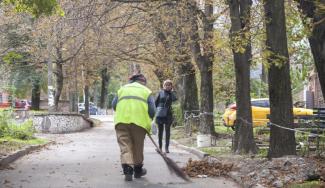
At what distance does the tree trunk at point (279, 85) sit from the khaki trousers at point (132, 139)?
8.82 ft

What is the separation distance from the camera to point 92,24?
2055cm

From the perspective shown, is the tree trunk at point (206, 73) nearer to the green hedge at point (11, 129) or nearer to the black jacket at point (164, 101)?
the black jacket at point (164, 101)

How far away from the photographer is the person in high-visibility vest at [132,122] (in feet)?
34.9

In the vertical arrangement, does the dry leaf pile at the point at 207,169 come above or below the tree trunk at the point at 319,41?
below

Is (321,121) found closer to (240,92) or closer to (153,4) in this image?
(240,92)

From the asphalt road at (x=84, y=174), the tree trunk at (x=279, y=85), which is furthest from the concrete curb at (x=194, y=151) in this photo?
the tree trunk at (x=279, y=85)

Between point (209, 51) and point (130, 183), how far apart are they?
11.7 metres

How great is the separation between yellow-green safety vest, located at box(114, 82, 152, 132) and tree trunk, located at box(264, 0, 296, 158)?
8.21ft

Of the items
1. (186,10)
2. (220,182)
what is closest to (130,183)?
(220,182)

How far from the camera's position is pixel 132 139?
10.8 metres

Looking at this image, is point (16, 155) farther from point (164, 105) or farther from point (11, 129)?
→ point (11, 129)

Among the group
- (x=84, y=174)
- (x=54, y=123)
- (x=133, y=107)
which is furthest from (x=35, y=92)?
(x=133, y=107)

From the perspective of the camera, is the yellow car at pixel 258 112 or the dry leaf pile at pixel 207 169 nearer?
the dry leaf pile at pixel 207 169

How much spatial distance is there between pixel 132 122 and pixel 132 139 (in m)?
0.37
